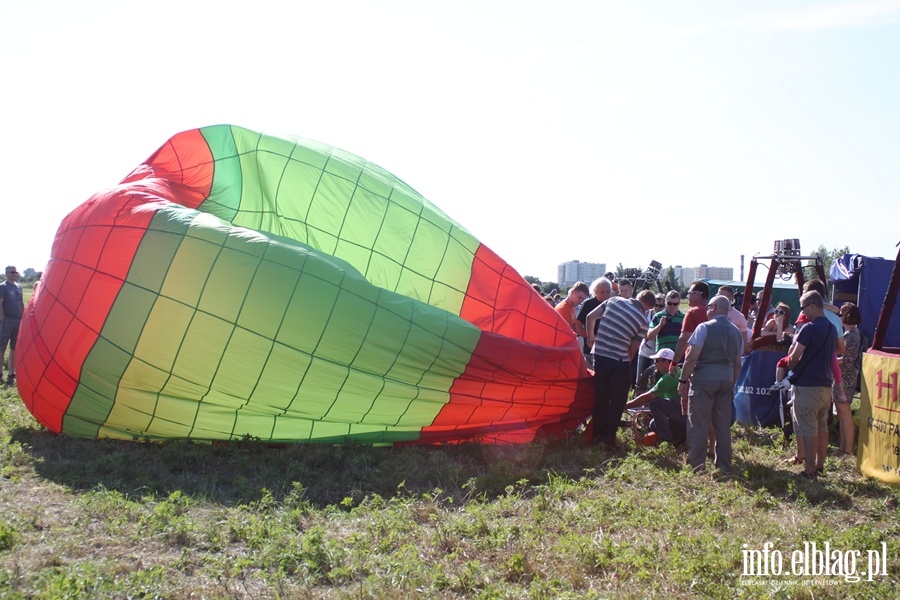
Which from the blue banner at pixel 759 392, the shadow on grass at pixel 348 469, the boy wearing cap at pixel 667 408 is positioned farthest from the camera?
the blue banner at pixel 759 392

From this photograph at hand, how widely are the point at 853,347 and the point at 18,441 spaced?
769 cm

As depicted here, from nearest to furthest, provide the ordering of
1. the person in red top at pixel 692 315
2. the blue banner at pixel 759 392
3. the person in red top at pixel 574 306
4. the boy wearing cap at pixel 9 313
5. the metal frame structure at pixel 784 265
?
the person in red top at pixel 692 315 → the blue banner at pixel 759 392 → the person in red top at pixel 574 306 → the metal frame structure at pixel 784 265 → the boy wearing cap at pixel 9 313

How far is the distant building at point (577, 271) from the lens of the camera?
84.7m

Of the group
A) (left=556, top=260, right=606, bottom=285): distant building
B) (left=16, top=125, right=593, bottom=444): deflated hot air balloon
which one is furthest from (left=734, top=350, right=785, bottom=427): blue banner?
(left=556, top=260, right=606, bottom=285): distant building

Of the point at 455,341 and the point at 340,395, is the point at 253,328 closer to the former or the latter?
the point at 340,395

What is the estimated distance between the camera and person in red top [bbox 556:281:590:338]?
8.77 metres

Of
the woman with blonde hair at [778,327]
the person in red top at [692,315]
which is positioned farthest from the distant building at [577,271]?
the person in red top at [692,315]

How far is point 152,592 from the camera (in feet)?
12.5

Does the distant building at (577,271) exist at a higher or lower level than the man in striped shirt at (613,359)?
higher

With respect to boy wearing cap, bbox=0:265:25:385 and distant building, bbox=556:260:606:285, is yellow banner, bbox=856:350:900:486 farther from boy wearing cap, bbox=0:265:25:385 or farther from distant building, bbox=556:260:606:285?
distant building, bbox=556:260:606:285

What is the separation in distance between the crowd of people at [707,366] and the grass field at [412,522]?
0.35 m

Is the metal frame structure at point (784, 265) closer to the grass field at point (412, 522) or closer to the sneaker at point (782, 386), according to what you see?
the sneaker at point (782, 386)

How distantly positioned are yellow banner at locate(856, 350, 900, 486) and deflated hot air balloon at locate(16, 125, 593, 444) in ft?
7.87

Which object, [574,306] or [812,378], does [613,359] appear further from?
[574,306]
